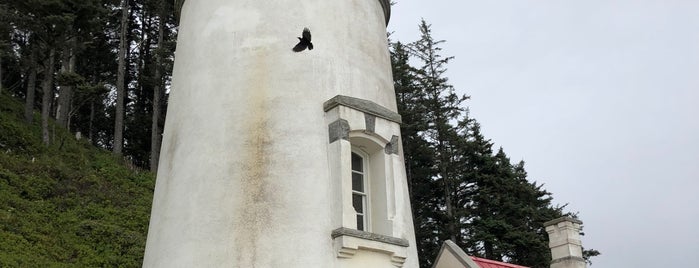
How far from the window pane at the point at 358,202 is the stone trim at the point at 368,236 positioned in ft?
1.98

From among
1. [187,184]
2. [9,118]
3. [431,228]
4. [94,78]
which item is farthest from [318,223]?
[94,78]

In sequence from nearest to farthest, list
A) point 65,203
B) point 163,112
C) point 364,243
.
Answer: point 364,243
point 65,203
point 163,112

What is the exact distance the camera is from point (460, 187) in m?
34.7

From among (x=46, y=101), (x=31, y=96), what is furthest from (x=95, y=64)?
(x=46, y=101)

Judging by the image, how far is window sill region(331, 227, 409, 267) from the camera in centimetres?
624

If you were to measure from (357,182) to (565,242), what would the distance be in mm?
6372

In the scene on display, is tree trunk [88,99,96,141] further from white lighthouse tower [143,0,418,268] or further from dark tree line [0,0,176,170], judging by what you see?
white lighthouse tower [143,0,418,268]

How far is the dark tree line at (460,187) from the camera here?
103 ft

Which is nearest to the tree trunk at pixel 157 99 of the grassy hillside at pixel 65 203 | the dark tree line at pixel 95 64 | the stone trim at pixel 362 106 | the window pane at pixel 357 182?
the dark tree line at pixel 95 64

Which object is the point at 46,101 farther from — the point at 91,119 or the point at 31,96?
the point at 91,119

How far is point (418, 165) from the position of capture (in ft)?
116

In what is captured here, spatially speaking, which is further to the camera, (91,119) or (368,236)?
(91,119)

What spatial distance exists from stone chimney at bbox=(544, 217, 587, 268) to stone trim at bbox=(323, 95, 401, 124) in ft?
19.9

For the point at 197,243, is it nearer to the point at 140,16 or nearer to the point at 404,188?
the point at 404,188
